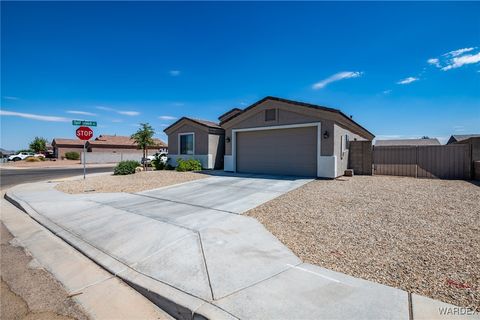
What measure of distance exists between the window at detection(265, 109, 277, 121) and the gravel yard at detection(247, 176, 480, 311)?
6.38 meters

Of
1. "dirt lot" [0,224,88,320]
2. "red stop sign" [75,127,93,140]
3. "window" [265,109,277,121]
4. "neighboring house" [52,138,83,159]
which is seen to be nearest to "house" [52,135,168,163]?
"neighboring house" [52,138,83,159]

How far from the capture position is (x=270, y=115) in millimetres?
14172

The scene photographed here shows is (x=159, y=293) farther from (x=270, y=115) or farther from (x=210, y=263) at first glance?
(x=270, y=115)

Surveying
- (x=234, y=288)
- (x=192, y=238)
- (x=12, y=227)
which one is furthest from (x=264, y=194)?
(x=12, y=227)

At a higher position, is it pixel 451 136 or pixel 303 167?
pixel 451 136

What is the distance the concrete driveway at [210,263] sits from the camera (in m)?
2.77

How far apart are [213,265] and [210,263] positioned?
76mm

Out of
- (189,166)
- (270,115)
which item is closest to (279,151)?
(270,115)

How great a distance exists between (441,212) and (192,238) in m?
6.03

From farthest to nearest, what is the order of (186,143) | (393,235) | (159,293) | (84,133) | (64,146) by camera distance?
(64,146) < (186,143) < (84,133) < (393,235) < (159,293)

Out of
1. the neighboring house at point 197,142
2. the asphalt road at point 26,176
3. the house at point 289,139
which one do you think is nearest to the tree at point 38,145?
the asphalt road at point 26,176

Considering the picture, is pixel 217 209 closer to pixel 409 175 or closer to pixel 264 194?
pixel 264 194

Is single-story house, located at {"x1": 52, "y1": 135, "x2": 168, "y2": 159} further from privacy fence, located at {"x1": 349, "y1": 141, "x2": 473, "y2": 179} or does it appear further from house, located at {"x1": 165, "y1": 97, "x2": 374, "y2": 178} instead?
privacy fence, located at {"x1": 349, "y1": 141, "x2": 473, "y2": 179}

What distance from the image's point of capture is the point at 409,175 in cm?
1355
